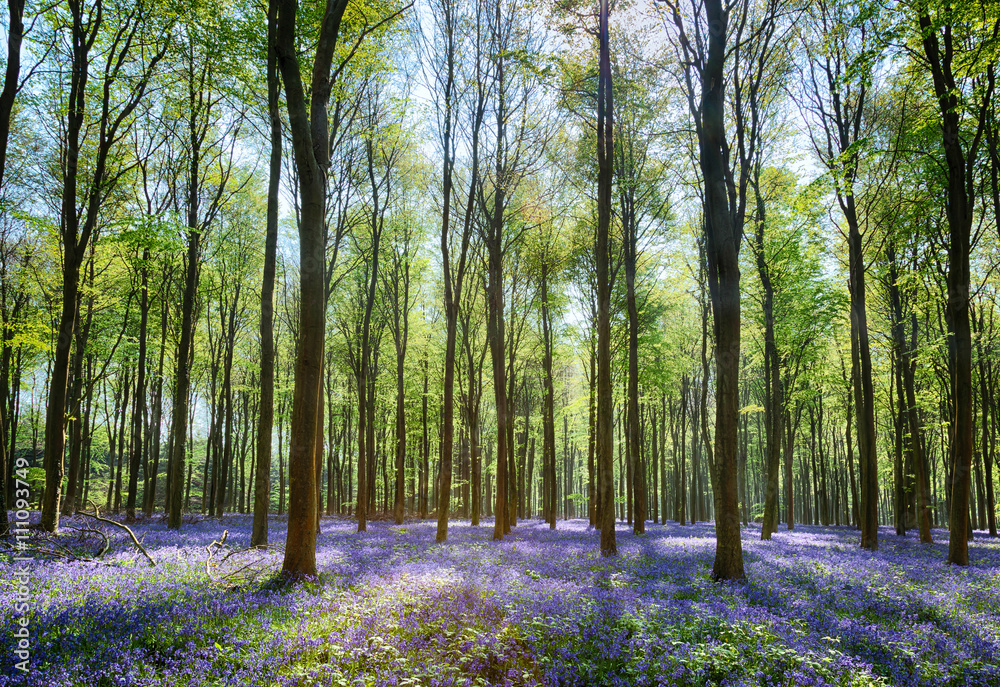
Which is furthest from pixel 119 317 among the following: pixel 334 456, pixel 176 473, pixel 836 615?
pixel 836 615

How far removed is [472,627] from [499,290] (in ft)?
42.1

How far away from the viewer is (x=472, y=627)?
562 cm

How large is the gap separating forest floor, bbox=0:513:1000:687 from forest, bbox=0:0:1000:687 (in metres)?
0.05

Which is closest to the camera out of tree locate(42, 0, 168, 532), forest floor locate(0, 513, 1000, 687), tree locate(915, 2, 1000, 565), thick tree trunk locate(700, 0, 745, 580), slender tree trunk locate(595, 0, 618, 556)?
forest floor locate(0, 513, 1000, 687)

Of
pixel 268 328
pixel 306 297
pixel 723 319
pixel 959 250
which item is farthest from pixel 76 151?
pixel 959 250

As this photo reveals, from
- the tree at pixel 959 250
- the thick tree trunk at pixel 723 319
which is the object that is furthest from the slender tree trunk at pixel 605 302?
the tree at pixel 959 250

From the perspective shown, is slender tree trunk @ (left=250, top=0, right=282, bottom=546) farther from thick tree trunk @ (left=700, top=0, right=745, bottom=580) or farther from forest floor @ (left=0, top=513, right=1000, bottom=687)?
thick tree trunk @ (left=700, top=0, right=745, bottom=580)

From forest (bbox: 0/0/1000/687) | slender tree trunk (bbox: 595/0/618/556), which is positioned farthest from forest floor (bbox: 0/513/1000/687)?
slender tree trunk (bbox: 595/0/618/556)

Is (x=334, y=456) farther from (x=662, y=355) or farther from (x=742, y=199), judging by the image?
(x=742, y=199)

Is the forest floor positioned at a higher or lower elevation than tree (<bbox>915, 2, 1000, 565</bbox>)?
lower

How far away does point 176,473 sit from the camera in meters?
15.2

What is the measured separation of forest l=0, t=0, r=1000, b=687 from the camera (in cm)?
516

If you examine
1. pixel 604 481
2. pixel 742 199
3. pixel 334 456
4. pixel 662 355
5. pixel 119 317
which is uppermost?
pixel 742 199

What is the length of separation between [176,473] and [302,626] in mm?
13114
